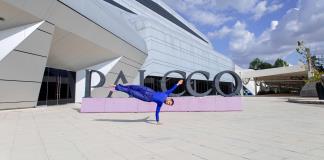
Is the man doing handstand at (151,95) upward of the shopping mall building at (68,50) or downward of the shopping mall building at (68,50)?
downward

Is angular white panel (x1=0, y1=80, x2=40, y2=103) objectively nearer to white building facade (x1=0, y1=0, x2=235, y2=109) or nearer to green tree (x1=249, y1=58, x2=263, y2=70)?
white building facade (x1=0, y1=0, x2=235, y2=109)

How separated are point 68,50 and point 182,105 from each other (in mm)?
10385

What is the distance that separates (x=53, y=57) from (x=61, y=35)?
14.5ft

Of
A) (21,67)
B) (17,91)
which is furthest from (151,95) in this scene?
(17,91)

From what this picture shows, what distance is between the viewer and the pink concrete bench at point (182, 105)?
684 inches

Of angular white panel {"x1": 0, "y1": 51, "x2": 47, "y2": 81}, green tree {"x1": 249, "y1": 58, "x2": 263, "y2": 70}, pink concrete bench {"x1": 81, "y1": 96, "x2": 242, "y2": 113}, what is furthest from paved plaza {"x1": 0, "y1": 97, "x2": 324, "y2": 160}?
green tree {"x1": 249, "y1": 58, "x2": 263, "y2": 70}

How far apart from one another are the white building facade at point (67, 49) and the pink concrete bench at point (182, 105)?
2.21 m

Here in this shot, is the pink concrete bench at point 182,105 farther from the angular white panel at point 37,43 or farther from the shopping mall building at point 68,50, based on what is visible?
the angular white panel at point 37,43

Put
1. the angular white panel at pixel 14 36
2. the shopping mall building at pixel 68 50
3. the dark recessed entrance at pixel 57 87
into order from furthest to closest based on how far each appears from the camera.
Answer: the dark recessed entrance at pixel 57 87 → the shopping mall building at pixel 68 50 → the angular white panel at pixel 14 36

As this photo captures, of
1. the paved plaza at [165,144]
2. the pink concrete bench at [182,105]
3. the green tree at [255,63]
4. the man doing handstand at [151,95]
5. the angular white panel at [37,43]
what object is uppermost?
the green tree at [255,63]

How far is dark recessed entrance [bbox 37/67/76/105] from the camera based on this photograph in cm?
2386

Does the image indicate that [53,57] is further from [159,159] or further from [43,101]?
[159,159]

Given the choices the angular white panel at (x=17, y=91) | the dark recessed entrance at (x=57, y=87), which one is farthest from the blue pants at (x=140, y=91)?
the dark recessed entrance at (x=57, y=87)

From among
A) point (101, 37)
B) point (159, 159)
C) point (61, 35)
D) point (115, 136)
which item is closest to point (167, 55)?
point (101, 37)
